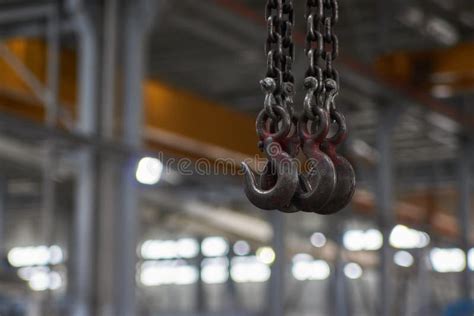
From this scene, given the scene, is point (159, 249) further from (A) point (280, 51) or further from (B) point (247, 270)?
(A) point (280, 51)

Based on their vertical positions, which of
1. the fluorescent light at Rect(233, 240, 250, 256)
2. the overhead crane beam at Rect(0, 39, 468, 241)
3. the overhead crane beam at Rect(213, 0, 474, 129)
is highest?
the overhead crane beam at Rect(213, 0, 474, 129)

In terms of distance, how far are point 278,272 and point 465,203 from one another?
23.1 feet

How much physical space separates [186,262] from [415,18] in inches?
764

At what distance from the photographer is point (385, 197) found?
57.5ft

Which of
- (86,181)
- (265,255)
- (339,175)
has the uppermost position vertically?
(265,255)

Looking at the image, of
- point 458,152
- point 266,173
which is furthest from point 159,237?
point 266,173

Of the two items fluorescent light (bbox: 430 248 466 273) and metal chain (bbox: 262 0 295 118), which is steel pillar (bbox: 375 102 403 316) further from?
fluorescent light (bbox: 430 248 466 273)

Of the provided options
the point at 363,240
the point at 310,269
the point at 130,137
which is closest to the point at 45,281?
the point at 130,137

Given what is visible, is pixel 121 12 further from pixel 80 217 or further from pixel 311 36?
pixel 311 36

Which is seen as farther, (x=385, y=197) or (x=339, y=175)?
(x=385, y=197)

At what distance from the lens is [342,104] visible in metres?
19.7

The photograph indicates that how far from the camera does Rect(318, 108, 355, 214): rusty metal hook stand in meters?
4.08

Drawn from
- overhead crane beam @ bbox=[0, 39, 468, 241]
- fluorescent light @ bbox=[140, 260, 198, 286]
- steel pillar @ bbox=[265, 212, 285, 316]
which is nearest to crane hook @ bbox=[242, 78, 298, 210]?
overhead crane beam @ bbox=[0, 39, 468, 241]

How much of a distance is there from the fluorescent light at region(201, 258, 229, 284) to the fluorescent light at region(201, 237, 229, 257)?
0.21 meters
